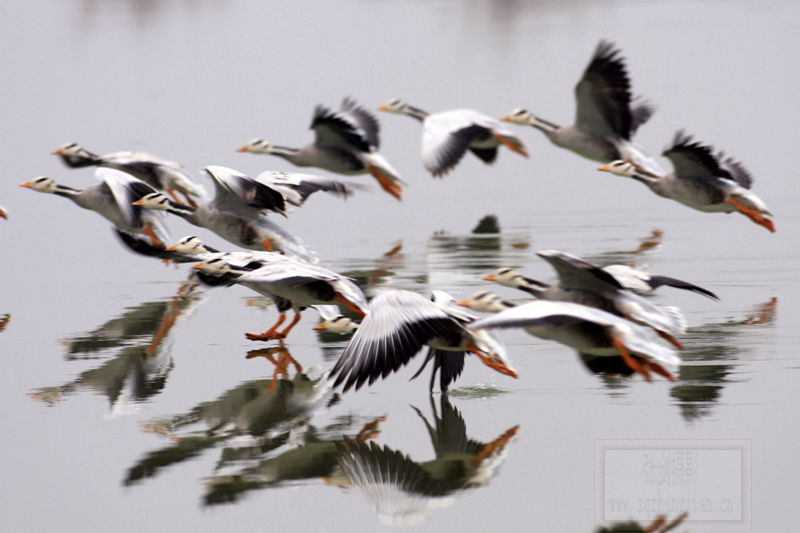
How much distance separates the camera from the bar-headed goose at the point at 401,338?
26.7ft

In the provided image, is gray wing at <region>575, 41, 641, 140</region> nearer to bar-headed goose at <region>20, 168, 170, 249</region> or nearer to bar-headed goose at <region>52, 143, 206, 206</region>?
bar-headed goose at <region>52, 143, 206, 206</region>

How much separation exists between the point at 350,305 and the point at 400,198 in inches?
338

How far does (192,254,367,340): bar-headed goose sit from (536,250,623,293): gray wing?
196 centimetres

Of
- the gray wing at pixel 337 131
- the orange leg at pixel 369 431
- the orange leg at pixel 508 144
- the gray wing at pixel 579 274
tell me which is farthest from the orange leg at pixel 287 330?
the orange leg at pixel 508 144

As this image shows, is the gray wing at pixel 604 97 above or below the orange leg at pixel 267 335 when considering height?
above

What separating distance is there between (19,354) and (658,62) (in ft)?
70.5

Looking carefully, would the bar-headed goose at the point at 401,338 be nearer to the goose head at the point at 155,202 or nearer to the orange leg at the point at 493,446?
the orange leg at the point at 493,446

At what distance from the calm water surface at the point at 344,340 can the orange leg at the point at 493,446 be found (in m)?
0.01

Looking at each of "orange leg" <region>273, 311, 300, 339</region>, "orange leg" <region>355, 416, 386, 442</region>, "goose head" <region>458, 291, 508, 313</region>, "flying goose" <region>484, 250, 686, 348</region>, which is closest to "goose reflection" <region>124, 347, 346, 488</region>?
"orange leg" <region>355, 416, 386, 442</region>

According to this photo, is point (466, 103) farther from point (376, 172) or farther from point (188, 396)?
point (188, 396)

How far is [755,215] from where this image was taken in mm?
14438

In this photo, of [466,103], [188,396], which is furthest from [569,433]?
[466,103]

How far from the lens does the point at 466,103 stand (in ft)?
84.7

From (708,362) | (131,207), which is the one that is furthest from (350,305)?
(131,207)
